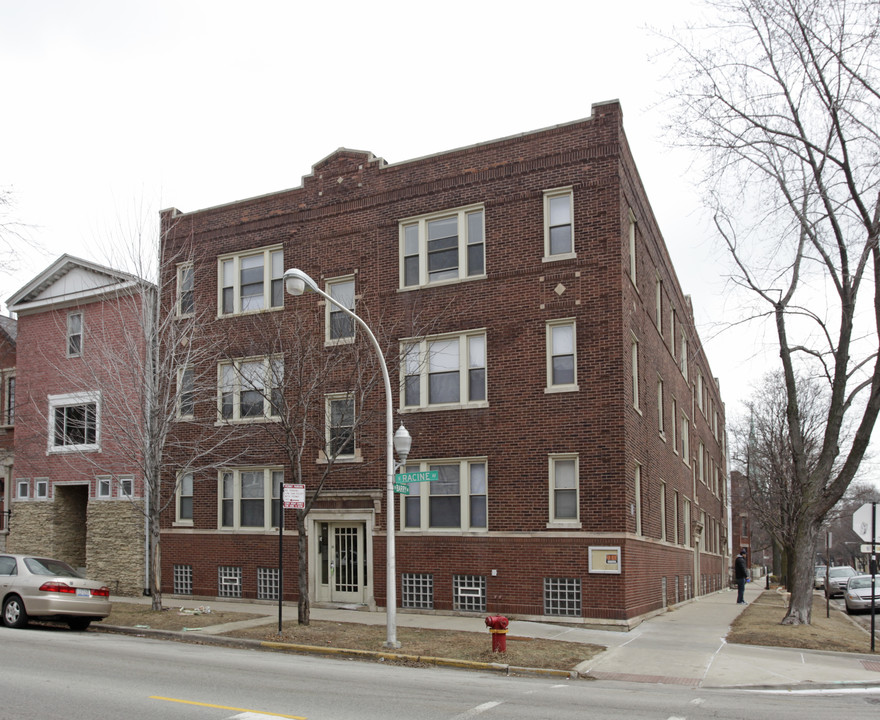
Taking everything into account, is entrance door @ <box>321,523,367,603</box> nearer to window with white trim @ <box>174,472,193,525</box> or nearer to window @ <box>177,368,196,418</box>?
window with white trim @ <box>174,472,193,525</box>

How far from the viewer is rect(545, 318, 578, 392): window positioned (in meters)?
20.1

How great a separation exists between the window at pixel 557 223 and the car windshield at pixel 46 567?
1264 centimetres

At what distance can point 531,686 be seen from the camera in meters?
11.9

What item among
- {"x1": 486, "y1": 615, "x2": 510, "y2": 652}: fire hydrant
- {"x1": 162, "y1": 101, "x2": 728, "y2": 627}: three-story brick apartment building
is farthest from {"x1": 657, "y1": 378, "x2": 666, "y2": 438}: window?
{"x1": 486, "y1": 615, "x2": 510, "y2": 652}: fire hydrant

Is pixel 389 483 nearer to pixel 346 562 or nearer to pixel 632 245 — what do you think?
pixel 346 562

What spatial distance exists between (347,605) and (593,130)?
1342 cm

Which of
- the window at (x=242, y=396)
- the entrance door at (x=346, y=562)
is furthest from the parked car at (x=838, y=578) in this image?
the window at (x=242, y=396)

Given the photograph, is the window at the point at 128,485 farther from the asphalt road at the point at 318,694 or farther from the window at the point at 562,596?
the window at the point at 562,596

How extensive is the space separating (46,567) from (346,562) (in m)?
7.77

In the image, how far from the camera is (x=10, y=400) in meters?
30.6

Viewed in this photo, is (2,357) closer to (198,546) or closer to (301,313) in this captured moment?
(198,546)

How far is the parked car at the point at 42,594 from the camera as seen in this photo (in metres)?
16.4

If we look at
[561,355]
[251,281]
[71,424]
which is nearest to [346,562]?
[561,355]

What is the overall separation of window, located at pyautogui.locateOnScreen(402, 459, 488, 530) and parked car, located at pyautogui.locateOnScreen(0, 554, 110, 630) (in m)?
7.63
